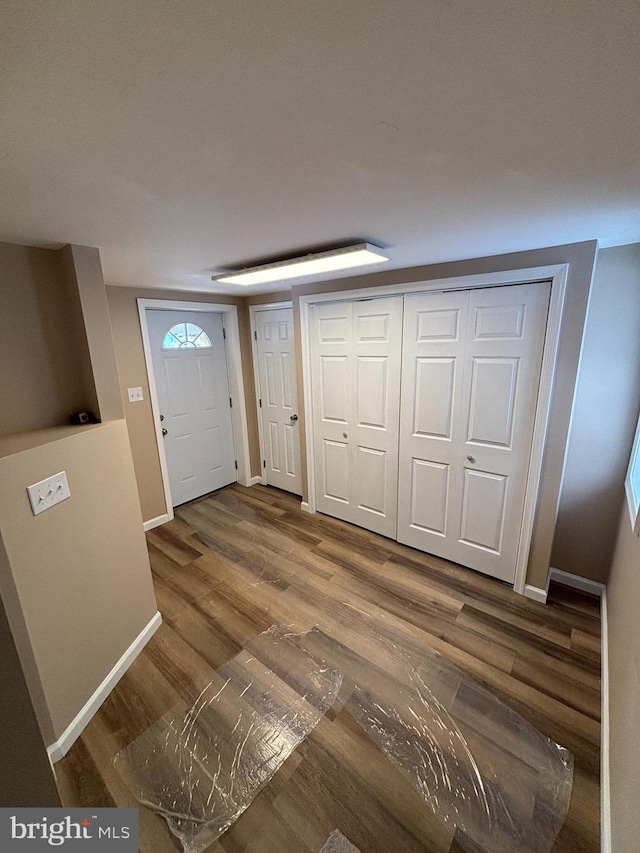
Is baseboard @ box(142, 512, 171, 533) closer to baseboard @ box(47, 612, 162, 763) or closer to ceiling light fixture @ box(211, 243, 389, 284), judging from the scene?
baseboard @ box(47, 612, 162, 763)

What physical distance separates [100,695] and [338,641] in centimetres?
123

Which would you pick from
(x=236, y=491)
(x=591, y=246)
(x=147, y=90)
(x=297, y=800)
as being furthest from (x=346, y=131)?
(x=236, y=491)

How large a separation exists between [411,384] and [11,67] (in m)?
2.34

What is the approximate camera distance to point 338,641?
6.46ft

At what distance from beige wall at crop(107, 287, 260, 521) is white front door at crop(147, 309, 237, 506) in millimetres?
201

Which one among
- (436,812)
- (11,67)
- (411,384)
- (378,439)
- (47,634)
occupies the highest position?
(11,67)

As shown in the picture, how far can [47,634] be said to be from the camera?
1.41m

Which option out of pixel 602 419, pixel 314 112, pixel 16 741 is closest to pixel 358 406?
pixel 602 419

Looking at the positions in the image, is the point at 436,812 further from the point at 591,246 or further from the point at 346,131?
the point at 591,246

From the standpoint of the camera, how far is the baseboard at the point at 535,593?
7.32 feet

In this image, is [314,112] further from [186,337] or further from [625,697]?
[186,337]

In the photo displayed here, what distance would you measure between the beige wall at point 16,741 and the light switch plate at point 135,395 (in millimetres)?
2706

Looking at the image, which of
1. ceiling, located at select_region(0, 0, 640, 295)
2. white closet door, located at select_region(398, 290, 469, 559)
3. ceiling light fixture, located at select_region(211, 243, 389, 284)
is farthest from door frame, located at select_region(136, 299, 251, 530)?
white closet door, located at select_region(398, 290, 469, 559)

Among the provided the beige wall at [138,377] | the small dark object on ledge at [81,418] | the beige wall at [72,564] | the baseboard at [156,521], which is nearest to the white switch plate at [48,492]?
the beige wall at [72,564]
